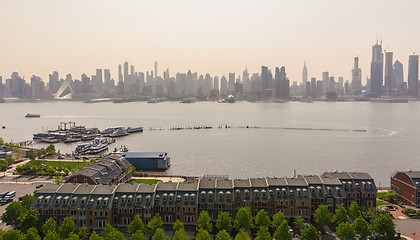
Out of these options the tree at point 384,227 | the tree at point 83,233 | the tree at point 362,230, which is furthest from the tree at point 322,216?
the tree at point 83,233

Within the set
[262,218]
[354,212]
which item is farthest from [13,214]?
[354,212]

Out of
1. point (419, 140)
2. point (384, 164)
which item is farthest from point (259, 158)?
point (419, 140)

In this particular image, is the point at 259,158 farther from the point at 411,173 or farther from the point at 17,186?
the point at 17,186

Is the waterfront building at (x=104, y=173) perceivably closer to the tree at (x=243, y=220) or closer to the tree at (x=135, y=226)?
the tree at (x=135, y=226)

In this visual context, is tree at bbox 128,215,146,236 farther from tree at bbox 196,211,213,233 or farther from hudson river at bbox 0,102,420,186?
hudson river at bbox 0,102,420,186

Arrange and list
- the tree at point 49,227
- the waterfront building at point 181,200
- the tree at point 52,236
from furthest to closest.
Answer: the waterfront building at point 181,200
the tree at point 49,227
the tree at point 52,236

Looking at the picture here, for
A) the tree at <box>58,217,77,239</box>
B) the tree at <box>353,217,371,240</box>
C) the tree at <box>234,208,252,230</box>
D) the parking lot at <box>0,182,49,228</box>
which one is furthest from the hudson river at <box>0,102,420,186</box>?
the tree at <box>58,217,77,239</box>

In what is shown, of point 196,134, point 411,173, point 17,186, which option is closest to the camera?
point 411,173
